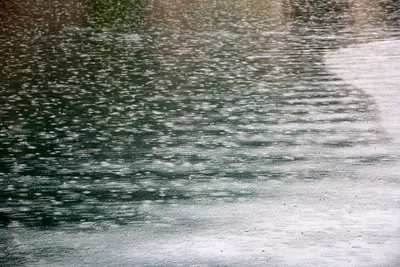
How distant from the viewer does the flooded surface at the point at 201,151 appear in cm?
655

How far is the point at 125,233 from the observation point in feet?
22.3

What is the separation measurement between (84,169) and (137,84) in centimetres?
532

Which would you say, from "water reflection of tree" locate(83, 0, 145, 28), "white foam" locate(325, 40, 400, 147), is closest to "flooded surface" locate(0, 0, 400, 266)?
"white foam" locate(325, 40, 400, 147)

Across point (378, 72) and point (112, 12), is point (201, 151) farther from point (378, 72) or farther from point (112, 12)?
point (112, 12)

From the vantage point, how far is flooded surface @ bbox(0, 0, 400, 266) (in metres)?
6.55

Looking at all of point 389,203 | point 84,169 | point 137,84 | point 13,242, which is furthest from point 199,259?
point 137,84

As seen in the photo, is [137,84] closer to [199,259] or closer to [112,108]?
[112,108]

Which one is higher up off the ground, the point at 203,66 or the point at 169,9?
the point at 203,66

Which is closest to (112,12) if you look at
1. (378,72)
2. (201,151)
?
(378,72)

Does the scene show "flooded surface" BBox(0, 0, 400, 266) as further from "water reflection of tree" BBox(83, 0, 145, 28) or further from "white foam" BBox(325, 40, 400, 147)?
"water reflection of tree" BBox(83, 0, 145, 28)

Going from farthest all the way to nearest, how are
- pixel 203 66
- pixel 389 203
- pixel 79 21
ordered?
pixel 79 21, pixel 203 66, pixel 389 203

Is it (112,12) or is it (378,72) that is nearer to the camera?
(378,72)

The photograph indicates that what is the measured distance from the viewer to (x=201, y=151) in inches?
374

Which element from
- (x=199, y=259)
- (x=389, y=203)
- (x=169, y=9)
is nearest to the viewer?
(x=199, y=259)
